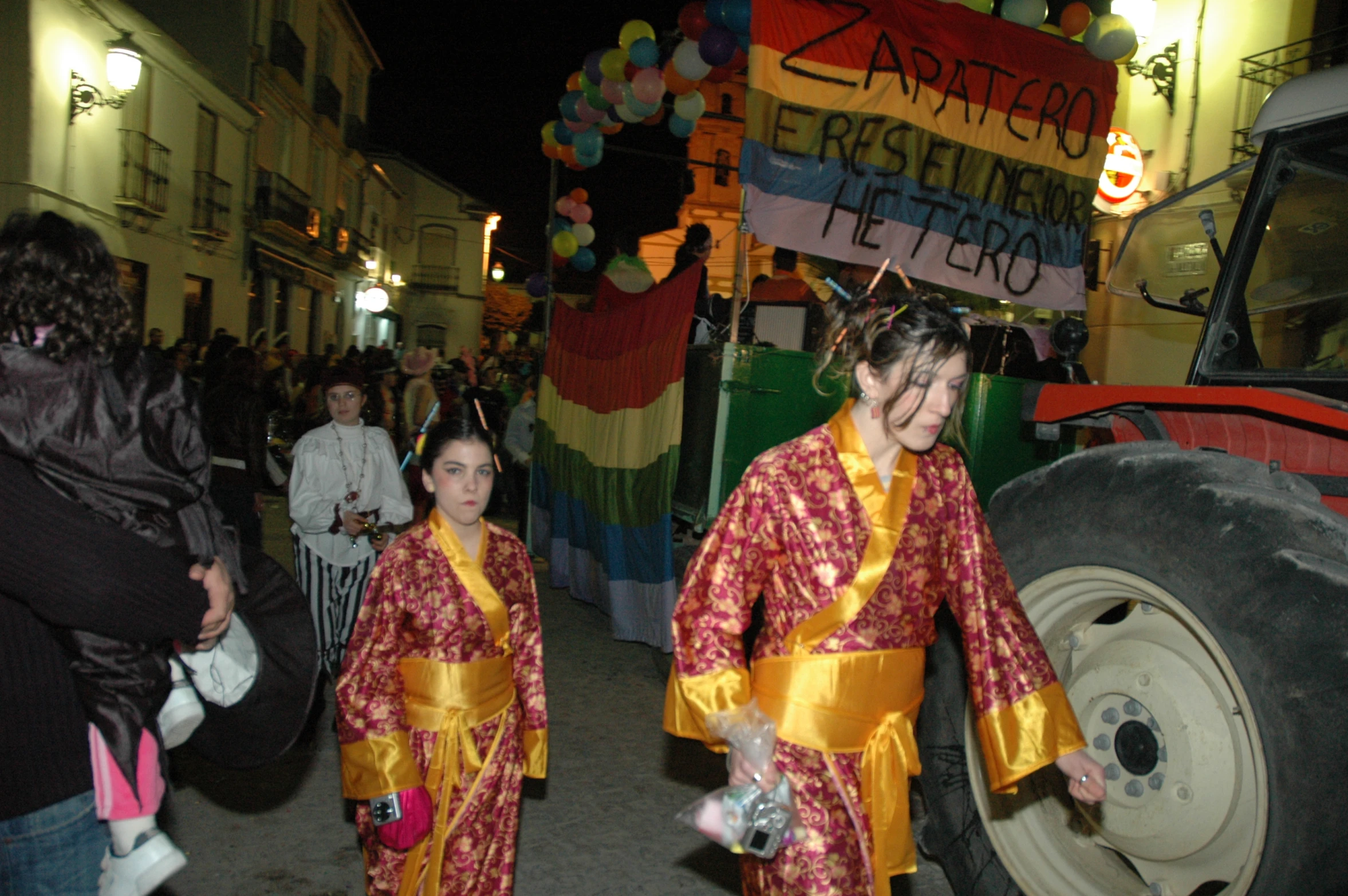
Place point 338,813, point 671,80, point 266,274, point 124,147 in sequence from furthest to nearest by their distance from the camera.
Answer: point 266,274, point 124,147, point 671,80, point 338,813

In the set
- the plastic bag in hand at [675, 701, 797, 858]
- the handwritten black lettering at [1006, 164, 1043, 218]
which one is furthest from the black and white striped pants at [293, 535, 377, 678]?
the handwritten black lettering at [1006, 164, 1043, 218]

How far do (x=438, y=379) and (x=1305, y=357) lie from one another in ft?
55.0

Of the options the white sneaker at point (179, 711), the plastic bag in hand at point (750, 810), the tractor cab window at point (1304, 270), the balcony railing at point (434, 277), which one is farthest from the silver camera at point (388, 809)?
the balcony railing at point (434, 277)

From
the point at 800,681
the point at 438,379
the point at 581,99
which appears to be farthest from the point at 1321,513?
the point at 438,379

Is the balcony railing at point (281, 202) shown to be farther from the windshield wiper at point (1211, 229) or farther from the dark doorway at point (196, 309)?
the windshield wiper at point (1211, 229)

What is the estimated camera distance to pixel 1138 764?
2.49 meters

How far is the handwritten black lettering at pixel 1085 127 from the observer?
6.13 m

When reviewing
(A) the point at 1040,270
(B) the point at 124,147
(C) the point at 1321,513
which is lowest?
(C) the point at 1321,513

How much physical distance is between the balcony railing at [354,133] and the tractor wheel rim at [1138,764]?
3350 centimetres

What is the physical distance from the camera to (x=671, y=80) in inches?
271

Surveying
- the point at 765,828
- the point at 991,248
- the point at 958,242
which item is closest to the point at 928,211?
the point at 958,242

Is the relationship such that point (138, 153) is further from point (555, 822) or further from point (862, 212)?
point (555, 822)

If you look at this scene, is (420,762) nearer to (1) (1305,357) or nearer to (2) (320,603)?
(2) (320,603)

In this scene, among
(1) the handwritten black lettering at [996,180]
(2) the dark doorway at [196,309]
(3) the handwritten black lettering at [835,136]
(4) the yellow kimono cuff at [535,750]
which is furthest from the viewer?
(2) the dark doorway at [196,309]
